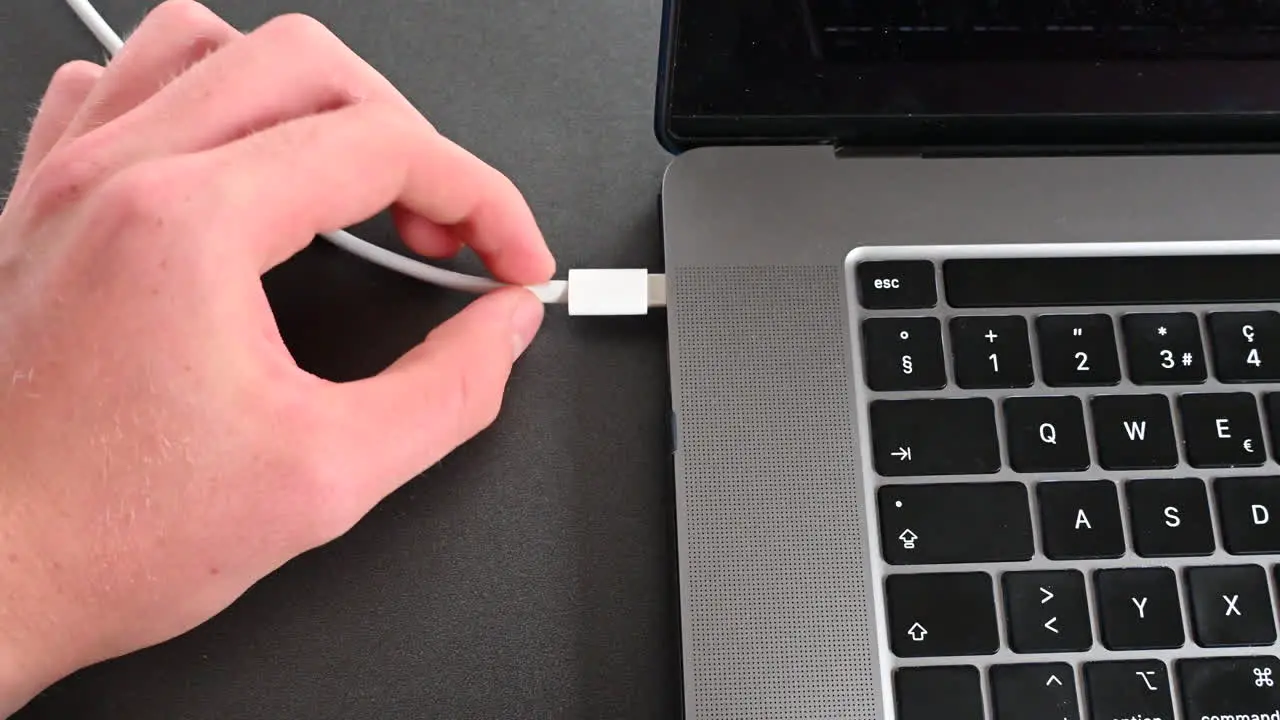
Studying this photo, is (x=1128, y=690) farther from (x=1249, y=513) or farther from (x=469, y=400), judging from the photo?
(x=469, y=400)

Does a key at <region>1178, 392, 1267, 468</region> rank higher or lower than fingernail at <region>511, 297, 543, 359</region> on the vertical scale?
lower

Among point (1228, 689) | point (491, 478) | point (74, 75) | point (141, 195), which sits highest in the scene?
point (74, 75)

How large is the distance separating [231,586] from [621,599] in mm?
169

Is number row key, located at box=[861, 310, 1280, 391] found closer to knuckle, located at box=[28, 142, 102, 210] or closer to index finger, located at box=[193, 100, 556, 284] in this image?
index finger, located at box=[193, 100, 556, 284]

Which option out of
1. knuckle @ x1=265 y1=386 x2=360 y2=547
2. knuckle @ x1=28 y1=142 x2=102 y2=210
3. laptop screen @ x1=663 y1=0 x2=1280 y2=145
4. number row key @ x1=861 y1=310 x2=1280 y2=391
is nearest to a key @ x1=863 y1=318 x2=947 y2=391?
number row key @ x1=861 y1=310 x2=1280 y2=391

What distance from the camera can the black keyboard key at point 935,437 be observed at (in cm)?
43

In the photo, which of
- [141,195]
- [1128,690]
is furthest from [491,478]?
[1128,690]

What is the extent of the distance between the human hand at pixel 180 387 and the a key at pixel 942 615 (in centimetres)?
21

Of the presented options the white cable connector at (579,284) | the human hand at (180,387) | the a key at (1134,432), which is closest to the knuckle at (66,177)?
the human hand at (180,387)

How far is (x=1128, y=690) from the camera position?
405 mm

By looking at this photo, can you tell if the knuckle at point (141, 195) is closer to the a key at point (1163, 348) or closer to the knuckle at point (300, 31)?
the knuckle at point (300, 31)

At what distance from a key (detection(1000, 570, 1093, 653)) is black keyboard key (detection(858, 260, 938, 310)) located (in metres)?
0.13

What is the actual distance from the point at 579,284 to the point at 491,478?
0.35ft

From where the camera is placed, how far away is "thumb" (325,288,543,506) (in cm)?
38
